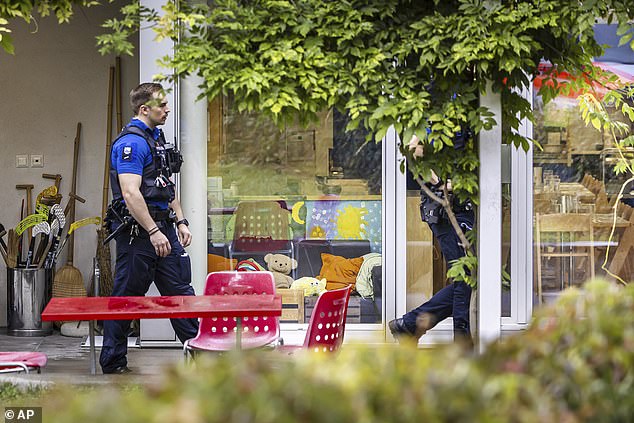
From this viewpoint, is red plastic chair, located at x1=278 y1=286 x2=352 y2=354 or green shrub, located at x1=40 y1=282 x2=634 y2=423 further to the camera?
red plastic chair, located at x1=278 y1=286 x2=352 y2=354

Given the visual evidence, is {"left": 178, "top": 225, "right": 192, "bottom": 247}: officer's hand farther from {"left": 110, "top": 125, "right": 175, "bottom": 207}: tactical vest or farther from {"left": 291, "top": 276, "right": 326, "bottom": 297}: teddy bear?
{"left": 291, "top": 276, "right": 326, "bottom": 297}: teddy bear

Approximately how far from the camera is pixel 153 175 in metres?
5.63

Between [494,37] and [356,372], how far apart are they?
8.99 ft

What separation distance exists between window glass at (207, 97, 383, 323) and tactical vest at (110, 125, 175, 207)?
1.13 m

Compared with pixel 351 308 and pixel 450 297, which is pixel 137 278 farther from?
pixel 450 297

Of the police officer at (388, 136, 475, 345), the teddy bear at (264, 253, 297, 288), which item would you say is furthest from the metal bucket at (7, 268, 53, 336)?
the police officer at (388, 136, 475, 345)

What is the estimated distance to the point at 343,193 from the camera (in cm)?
680

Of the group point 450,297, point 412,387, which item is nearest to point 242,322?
point 450,297

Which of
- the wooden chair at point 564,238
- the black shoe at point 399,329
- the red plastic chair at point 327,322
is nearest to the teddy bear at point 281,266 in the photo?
the black shoe at point 399,329

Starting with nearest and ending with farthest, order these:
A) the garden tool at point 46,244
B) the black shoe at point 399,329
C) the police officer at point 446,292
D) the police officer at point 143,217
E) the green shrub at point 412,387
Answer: the green shrub at point 412,387 < the police officer at point 143,217 < the police officer at point 446,292 < the black shoe at point 399,329 < the garden tool at point 46,244

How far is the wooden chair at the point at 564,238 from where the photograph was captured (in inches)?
275

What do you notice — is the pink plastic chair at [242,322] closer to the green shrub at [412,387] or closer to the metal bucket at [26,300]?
the metal bucket at [26,300]

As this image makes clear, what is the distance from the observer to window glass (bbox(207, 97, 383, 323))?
267 inches

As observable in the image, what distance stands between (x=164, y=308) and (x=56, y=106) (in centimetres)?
404
